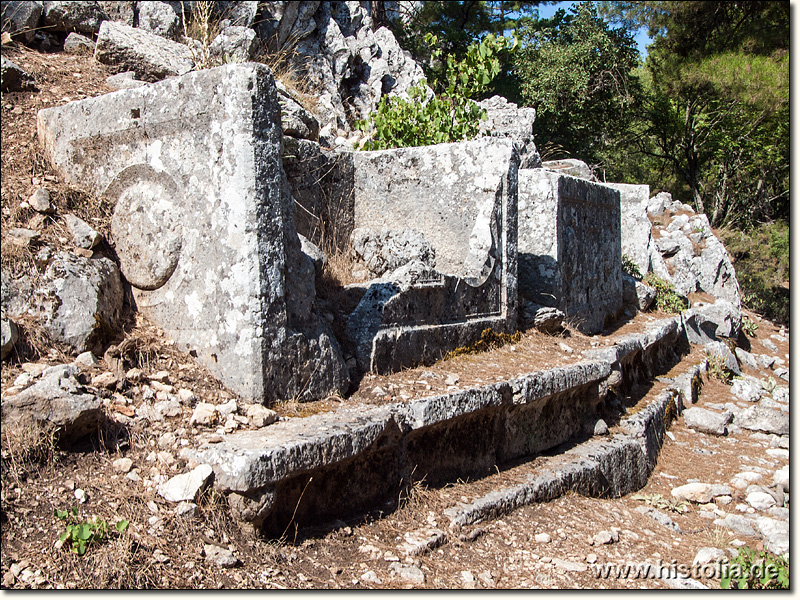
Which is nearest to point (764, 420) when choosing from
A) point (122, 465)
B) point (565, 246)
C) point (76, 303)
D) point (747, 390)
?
point (747, 390)

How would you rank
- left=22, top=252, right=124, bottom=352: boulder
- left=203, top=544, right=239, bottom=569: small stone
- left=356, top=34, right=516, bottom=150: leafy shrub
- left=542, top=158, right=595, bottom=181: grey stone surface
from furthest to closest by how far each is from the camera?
1. left=542, top=158, right=595, bottom=181: grey stone surface
2. left=356, top=34, right=516, bottom=150: leafy shrub
3. left=22, top=252, right=124, bottom=352: boulder
4. left=203, top=544, right=239, bottom=569: small stone

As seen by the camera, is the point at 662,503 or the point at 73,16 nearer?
the point at 662,503

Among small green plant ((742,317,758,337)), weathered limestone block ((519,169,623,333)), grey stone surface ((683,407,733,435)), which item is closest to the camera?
weathered limestone block ((519,169,623,333))

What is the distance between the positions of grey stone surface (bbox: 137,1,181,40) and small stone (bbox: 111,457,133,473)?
568 centimetres

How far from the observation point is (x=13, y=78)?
453 cm

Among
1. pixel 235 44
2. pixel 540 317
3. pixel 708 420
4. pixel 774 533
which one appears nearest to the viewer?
pixel 774 533

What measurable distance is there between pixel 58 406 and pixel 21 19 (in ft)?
13.8

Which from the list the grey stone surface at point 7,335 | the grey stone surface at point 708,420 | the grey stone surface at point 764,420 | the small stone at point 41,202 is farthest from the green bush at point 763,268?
the grey stone surface at point 7,335

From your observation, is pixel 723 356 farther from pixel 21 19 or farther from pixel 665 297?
pixel 21 19

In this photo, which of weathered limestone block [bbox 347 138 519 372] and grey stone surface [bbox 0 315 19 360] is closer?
grey stone surface [bbox 0 315 19 360]

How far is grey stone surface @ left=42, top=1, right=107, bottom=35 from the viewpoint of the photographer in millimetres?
5758

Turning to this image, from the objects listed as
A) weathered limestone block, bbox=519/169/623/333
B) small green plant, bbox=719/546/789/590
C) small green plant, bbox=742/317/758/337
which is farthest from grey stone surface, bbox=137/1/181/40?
small green plant, bbox=742/317/758/337

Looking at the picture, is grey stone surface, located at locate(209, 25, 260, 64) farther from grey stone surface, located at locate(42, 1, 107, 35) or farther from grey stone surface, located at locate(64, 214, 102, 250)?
grey stone surface, located at locate(64, 214, 102, 250)

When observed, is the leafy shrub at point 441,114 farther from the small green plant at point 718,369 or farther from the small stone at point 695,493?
the small green plant at point 718,369
